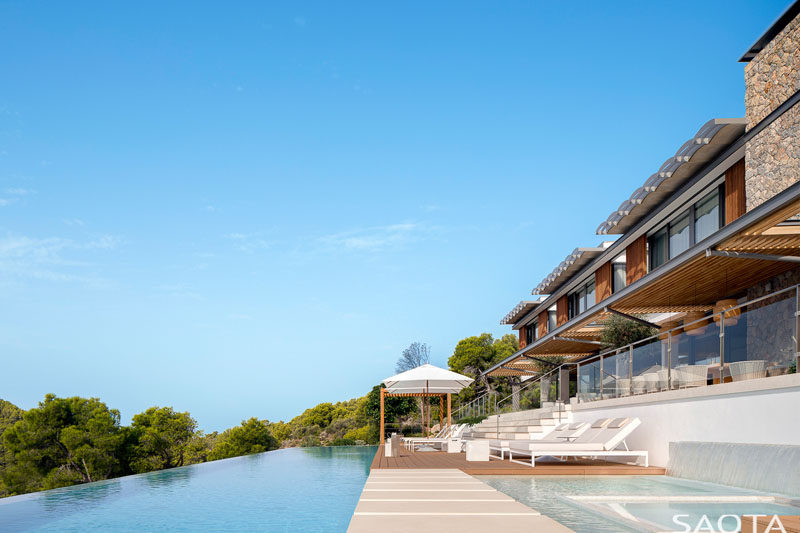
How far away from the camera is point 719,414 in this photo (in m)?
9.54

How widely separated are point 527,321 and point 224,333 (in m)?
31.1

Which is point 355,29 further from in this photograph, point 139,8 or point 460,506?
point 460,506

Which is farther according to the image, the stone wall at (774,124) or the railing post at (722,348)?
the stone wall at (774,124)

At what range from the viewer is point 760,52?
44.0 feet

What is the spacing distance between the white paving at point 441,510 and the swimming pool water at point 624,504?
1.31 ft

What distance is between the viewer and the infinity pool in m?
6.99

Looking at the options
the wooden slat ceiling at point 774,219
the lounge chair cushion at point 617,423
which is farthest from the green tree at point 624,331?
the wooden slat ceiling at point 774,219

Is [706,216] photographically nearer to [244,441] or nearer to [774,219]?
[774,219]

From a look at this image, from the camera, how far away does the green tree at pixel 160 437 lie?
32.7 metres

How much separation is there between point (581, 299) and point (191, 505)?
17.9m

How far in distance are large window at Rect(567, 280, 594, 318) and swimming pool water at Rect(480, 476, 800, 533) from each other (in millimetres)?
13492

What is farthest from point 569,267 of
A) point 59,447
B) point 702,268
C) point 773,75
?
point 59,447

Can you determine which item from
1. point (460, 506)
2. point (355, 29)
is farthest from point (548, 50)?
point (460, 506)

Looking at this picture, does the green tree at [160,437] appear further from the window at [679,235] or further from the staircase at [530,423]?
the window at [679,235]
